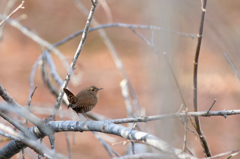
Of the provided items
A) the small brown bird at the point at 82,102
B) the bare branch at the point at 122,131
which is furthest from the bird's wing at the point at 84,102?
the bare branch at the point at 122,131

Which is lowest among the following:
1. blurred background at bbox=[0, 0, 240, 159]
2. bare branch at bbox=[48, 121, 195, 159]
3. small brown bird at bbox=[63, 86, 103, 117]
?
bare branch at bbox=[48, 121, 195, 159]

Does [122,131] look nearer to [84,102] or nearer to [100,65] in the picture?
[84,102]

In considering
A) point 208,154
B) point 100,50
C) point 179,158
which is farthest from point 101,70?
point 179,158

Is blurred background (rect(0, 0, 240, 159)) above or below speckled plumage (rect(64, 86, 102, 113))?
above

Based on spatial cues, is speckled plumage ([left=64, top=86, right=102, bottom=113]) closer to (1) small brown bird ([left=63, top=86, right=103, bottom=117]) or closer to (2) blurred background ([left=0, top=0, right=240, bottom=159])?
(1) small brown bird ([left=63, top=86, right=103, bottom=117])

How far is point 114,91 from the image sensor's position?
35.1 feet

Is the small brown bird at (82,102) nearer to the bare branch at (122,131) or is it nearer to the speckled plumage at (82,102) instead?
the speckled plumage at (82,102)

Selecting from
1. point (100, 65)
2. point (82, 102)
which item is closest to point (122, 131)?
point (82, 102)

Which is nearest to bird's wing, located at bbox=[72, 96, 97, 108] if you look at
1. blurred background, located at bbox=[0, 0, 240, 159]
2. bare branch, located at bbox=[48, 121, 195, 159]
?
bare branch, located at bbox=[48, 121, 195, 159]

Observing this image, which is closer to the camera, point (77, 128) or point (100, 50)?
point (77, 128)

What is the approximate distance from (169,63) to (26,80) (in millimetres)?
10723

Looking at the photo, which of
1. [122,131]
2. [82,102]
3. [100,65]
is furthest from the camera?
[100,65]

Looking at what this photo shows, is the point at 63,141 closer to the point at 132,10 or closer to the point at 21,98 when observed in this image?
the point at 21,98

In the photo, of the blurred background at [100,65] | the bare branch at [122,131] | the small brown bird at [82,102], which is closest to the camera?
the bare branch at [122,131]
